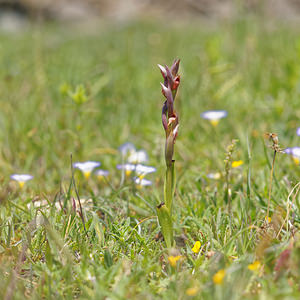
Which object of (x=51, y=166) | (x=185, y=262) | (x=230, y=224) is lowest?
(x=51, y=166)

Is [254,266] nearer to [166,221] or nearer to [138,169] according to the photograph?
[166,221]

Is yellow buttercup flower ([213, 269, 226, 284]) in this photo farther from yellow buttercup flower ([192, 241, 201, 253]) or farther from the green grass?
yellow buttercup flower ([192, 241, 201, 253])

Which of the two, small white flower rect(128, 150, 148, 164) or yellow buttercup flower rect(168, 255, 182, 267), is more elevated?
yellow buttercup flower rect(168, 255, 182, 267)

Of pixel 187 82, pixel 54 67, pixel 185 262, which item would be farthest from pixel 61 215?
pixel 54 67

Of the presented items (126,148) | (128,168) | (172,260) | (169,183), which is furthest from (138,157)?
(172,260)

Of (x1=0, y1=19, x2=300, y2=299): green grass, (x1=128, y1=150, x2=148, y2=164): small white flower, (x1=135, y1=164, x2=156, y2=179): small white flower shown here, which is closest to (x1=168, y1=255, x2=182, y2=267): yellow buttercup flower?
(x1=0, y1=19, x2=300, y2=299): green grass

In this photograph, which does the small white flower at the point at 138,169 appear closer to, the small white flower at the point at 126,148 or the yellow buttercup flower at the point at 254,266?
the small white flower at the point at 126,148

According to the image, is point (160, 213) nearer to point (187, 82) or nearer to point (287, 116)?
point (287, 116)
